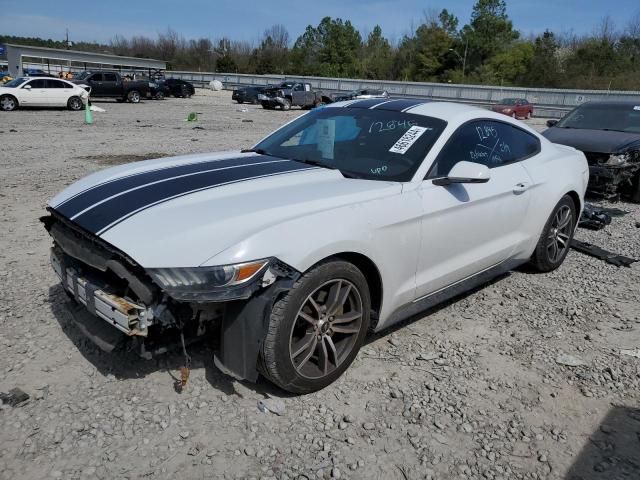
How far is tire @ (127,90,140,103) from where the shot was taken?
29.7 metres

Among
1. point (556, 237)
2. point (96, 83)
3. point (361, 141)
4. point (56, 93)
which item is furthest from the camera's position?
point (96, 83)

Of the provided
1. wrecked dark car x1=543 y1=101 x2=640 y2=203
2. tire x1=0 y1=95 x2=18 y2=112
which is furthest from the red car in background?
tire x1=0 y1=95 x2=18 y2=112

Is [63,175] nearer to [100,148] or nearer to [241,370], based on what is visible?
[100,148]

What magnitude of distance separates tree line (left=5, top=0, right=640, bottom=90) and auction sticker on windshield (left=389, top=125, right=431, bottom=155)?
5740cm

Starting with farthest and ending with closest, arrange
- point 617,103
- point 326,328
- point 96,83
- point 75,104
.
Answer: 1. point 96,83
2. point 75,104
3. point 617,103
4. point 326,328

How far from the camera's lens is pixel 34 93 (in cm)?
2155

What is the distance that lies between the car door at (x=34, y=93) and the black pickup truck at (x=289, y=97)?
501 inches

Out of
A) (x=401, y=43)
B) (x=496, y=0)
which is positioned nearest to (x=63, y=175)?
(x=496, y=0)

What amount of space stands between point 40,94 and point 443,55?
6895 cm

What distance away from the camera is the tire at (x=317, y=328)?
8.65 feet

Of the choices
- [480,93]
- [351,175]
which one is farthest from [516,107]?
[351,175]

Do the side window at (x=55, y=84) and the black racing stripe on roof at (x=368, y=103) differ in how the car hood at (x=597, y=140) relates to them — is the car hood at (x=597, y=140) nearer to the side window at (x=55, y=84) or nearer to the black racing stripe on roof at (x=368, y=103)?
the black racing stripe on roof at (x=368, y=103)

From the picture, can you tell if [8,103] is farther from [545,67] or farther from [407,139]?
[545,67]

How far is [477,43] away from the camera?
77500 mm
